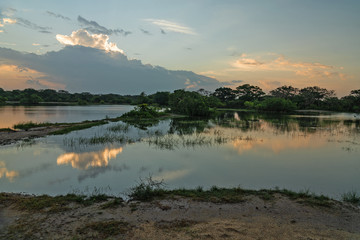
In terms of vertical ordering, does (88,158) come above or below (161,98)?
below

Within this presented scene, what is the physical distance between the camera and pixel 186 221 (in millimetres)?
5184

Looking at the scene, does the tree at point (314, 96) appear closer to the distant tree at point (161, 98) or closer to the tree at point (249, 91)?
the tree at point (249, 91)

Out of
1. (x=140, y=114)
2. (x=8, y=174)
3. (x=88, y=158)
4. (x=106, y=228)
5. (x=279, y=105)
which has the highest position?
(x=279, y=105)

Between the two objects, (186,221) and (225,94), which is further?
(225,94)

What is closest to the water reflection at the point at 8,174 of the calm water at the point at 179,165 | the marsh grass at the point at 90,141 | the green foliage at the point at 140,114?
the calm water at the point at 179,165

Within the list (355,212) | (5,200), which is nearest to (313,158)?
(355,212)

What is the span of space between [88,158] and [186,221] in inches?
341

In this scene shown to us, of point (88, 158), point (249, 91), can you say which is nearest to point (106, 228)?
point (88, 158)

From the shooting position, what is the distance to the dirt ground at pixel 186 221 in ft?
15.0

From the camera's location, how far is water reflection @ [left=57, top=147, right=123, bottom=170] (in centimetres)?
1094

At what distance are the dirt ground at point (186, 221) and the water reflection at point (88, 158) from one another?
495 cm

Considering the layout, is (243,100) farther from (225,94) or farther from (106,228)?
(106,228)

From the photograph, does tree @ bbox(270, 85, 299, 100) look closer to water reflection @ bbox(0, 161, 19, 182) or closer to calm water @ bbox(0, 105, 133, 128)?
calm water @ bbox(0, 105, 133, 128)

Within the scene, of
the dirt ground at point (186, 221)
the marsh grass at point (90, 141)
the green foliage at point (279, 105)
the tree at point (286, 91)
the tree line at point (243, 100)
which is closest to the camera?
the dirt ground at point (186, 221)
